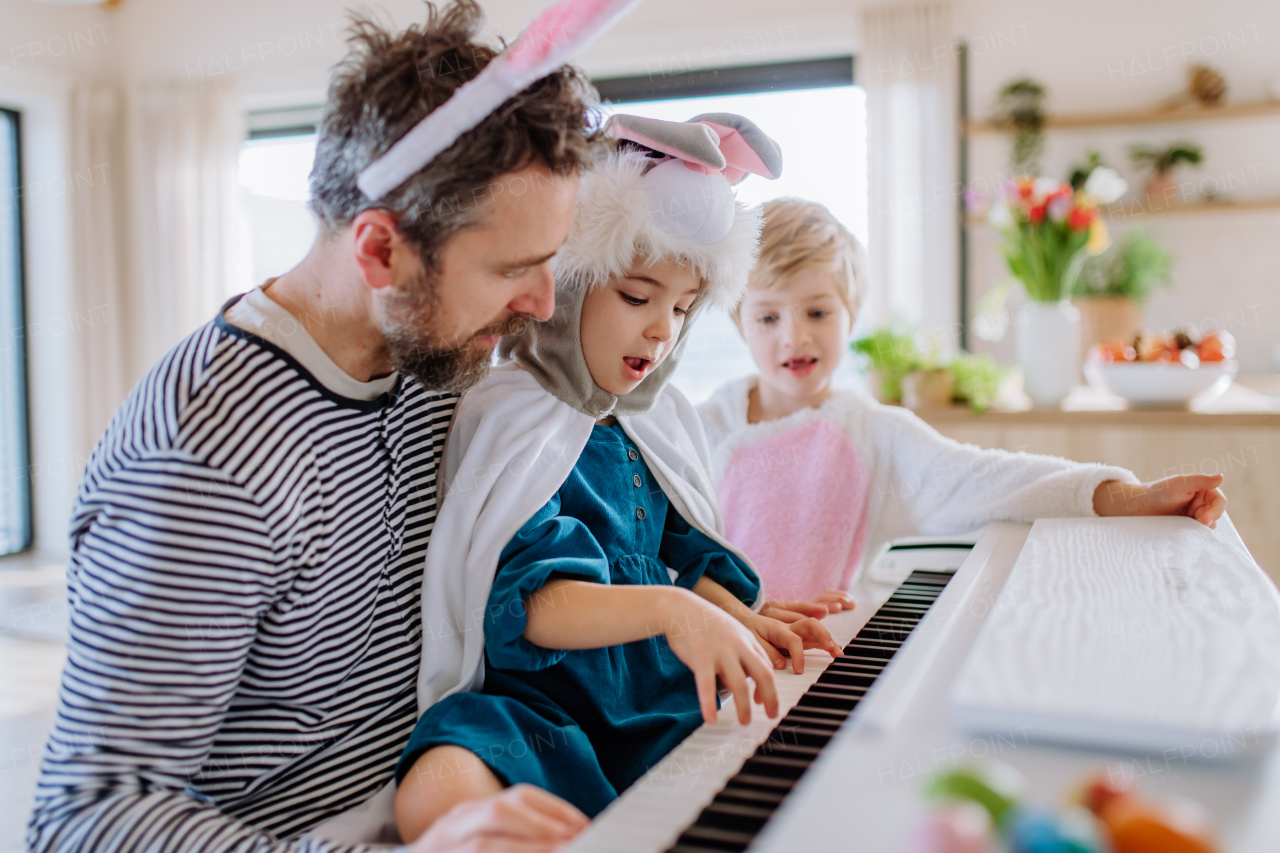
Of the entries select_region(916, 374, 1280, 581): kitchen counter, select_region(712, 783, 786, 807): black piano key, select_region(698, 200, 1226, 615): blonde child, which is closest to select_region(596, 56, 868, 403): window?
select_region(916, 374, 1280, 581): kitchen counter

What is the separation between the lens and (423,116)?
81 centimetres

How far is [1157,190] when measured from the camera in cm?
384

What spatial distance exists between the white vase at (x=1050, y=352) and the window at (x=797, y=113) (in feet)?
4.24

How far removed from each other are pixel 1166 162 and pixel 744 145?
11.4ft

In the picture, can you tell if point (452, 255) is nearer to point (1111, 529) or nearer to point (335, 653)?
point (335, 653)

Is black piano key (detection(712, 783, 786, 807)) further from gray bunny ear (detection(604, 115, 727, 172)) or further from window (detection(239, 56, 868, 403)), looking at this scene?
window (detection(239, 56, 868, 403))

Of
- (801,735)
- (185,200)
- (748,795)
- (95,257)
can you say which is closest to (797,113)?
(185,200)

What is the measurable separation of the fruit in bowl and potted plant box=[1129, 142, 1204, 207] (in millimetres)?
1286

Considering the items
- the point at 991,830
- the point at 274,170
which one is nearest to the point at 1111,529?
the point at 991,830

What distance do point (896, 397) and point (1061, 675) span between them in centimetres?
249

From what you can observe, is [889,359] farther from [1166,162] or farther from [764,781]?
[764,781]

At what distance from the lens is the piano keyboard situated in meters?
0.55

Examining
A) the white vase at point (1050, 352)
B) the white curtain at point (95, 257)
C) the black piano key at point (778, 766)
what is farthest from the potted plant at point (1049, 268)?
the white curtain at point (95, 257)

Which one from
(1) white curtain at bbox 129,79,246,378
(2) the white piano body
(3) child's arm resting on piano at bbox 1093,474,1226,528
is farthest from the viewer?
(1) white curtain at bbox 129,79,246,378
